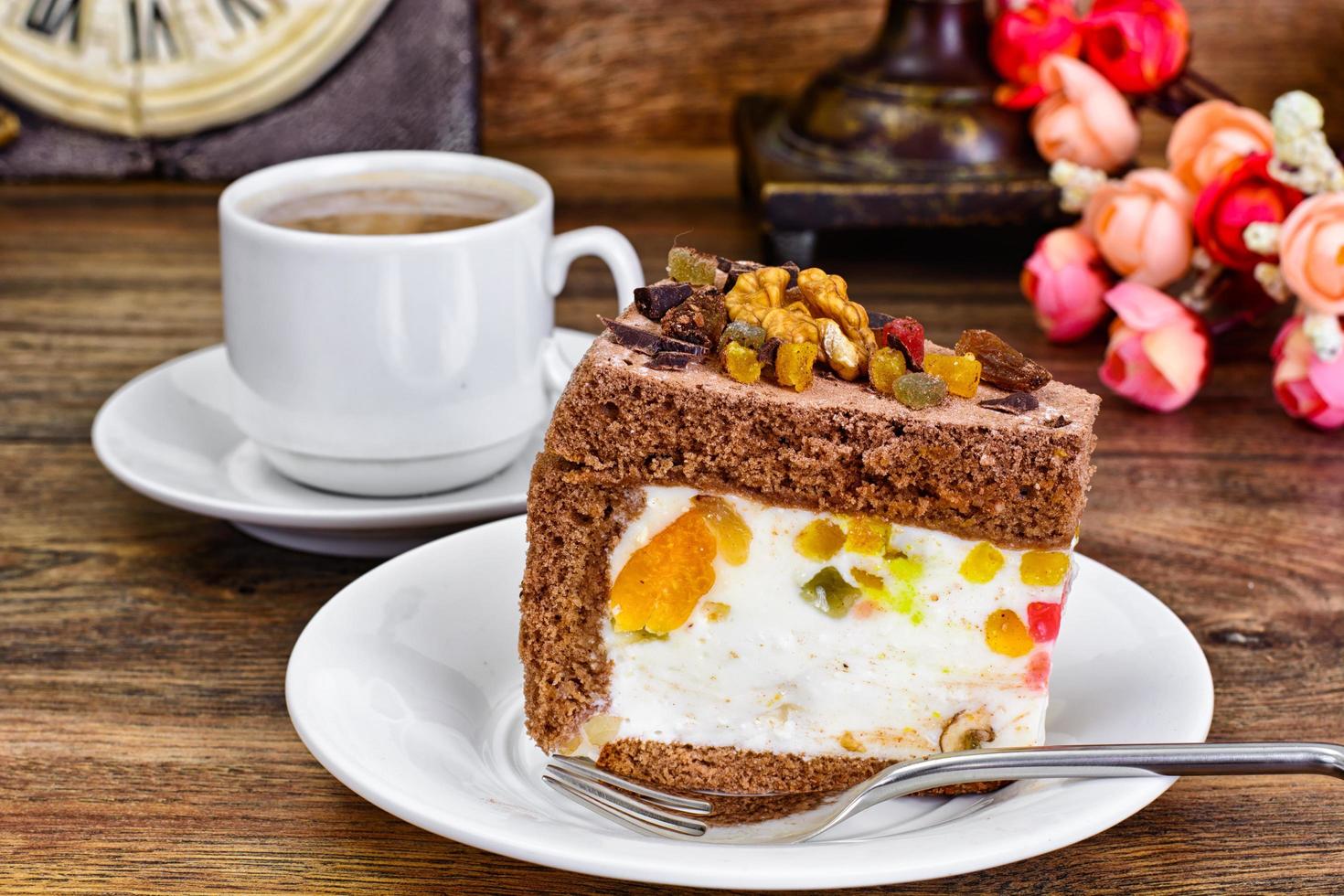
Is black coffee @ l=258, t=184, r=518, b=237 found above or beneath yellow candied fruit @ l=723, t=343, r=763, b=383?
beneath

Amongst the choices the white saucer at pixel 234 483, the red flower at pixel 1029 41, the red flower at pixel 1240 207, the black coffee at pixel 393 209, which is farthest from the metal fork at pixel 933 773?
the red flower at pixel 1029 41

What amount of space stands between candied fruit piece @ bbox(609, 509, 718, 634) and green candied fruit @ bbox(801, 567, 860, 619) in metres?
0.06

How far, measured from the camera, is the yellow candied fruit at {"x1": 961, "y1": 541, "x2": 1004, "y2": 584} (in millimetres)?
876

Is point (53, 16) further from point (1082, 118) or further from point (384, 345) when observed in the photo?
point (1082, 118)

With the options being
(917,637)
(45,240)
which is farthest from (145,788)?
(45,240)

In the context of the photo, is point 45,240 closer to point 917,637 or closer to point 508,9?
point 508,9

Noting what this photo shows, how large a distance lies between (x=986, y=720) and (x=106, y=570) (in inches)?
28.5

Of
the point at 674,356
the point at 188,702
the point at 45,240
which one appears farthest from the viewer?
the point at 45,240

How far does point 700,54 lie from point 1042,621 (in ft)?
5.67

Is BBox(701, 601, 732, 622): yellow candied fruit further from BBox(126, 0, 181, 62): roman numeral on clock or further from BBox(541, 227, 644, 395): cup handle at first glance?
BBox(126, 0, 181, 62): roman numeral on clock

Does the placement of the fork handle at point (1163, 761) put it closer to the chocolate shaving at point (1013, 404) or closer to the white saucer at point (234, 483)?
the chocolate shaving at point (1013, 404)

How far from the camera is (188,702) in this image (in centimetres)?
99

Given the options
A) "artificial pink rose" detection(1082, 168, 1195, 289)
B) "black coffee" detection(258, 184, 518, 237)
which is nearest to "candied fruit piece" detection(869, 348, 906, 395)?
"black coffee" detection(258, 184, 518, 237)

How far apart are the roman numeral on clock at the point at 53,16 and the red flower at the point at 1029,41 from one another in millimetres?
1321
